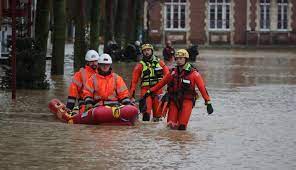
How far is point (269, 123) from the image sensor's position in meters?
17.6

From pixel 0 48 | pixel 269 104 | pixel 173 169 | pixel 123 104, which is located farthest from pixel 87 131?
pixel 0 48

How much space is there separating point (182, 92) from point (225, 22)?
69.2 metres

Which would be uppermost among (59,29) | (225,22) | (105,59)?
(225,22)

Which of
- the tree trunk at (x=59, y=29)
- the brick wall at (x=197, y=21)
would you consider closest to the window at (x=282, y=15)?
the brick wall at (x=197, y=21)

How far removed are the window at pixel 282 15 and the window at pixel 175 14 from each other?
8684 millimetres

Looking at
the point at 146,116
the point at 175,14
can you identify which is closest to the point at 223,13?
the point at 175,14

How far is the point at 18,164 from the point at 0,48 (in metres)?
26.8

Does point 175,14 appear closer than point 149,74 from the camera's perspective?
No

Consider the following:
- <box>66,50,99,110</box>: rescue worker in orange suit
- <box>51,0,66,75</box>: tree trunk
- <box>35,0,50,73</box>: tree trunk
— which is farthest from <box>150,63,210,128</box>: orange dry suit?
<box>51,0,66,75</box>: tree trunk

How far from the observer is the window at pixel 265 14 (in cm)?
8550

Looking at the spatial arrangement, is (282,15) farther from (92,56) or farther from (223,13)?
(92,56)

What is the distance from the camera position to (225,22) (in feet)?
279

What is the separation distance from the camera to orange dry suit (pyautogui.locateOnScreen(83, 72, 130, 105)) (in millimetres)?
16688

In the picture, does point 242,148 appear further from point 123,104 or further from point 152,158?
point 123,104
